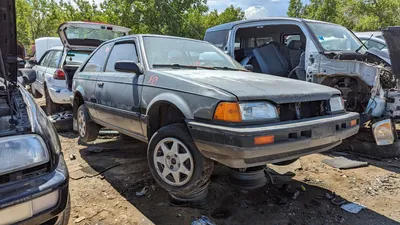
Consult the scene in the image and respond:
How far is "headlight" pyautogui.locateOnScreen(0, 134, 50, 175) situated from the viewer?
164 centimetres

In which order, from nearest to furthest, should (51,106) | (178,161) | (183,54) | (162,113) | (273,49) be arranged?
(178,161) → (162,113) → (183,54) → (273,49) → (51,106)

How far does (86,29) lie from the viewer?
20.8ft

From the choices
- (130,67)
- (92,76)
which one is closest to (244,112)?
(130,67)

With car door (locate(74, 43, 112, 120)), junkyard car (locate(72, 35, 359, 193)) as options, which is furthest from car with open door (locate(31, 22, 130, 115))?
junkyard car (locate(72, 35, 359, 193))

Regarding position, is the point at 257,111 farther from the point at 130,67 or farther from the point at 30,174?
the point at 30,174

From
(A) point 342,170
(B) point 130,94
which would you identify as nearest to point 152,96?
(B) point 130,94

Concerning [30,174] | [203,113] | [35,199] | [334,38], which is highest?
[334,38]

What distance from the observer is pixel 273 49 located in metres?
6.11

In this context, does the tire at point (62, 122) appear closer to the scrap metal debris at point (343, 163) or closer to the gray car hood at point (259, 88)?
the gray car hood at point (259, 88)

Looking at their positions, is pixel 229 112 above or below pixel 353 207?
above

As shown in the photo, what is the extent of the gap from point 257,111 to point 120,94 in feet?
5.92

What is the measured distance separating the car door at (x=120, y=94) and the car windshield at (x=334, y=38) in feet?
10.7

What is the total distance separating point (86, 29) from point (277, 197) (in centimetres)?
518

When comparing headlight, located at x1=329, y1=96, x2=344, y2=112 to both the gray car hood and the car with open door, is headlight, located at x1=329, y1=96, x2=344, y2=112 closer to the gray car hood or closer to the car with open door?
the gray car hood
